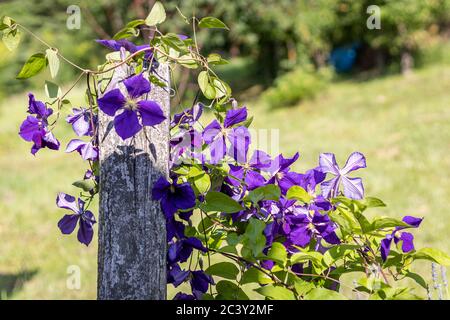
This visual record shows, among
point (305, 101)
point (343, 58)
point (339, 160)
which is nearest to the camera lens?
point (339, 160)

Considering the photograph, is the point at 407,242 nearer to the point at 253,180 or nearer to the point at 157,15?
the point at 253,180

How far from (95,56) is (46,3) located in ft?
15.3

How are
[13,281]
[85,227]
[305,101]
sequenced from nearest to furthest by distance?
[85,227] < [13,281] < [305,101]

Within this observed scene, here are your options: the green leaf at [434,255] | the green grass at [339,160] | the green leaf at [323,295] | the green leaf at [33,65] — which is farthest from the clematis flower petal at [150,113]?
the green grass at [339,160]

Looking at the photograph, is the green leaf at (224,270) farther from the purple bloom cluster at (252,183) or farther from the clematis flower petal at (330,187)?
the clematis flower petal at (330,187)

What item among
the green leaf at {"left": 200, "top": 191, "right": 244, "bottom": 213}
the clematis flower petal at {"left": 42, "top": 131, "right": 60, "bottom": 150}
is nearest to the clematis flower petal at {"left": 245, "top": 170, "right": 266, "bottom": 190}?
the green leaf at {"left": 200, "top": 191, "right": 244, "bottom": 213}

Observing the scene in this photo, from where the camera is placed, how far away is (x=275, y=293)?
1.22 metres

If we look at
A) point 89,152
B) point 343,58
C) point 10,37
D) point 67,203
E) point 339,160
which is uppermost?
point 343,58

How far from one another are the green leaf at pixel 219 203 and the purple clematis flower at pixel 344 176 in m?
0.22

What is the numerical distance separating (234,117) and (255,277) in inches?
13.6

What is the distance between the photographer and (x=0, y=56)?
14.3 meters

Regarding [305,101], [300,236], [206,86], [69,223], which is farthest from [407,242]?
[305,101]

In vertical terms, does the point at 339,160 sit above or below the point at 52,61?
above
